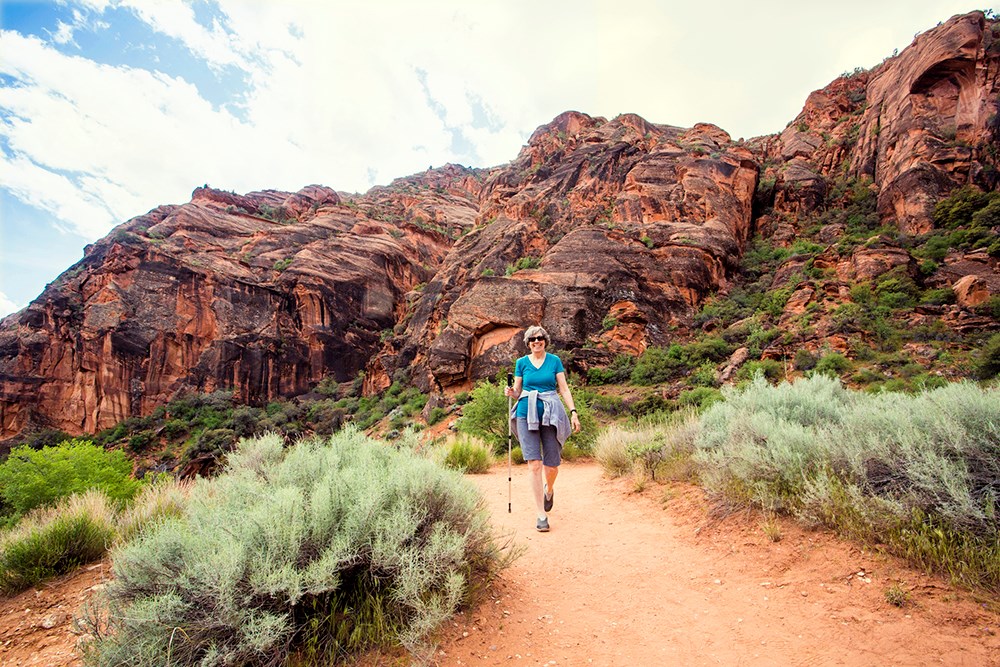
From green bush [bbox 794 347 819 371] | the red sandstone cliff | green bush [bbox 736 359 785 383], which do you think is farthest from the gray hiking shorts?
the red sandstone cliff

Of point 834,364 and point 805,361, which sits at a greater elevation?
point 805,361

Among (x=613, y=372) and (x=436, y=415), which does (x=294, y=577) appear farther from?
(x=436, y=415)

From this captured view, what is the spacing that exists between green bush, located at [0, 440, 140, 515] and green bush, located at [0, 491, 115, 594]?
4.94ft

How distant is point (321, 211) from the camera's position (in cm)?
4888

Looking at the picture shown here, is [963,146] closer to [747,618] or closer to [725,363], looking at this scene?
[725,363]

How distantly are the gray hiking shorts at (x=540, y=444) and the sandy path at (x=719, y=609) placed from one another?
84cm

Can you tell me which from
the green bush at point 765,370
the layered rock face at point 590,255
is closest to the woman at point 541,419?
the green bush at point 765,370

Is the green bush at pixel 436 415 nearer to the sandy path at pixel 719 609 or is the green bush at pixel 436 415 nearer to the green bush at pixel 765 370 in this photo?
the green bush at pixel 765 370

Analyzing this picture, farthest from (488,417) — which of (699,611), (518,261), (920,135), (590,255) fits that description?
(920,135)

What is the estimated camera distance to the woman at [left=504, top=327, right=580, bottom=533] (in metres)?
4.40

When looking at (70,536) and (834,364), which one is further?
(834,364)

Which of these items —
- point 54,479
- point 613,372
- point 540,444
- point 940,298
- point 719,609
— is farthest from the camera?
point 613,372

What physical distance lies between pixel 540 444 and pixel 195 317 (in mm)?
42063

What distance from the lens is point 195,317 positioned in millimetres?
36500
